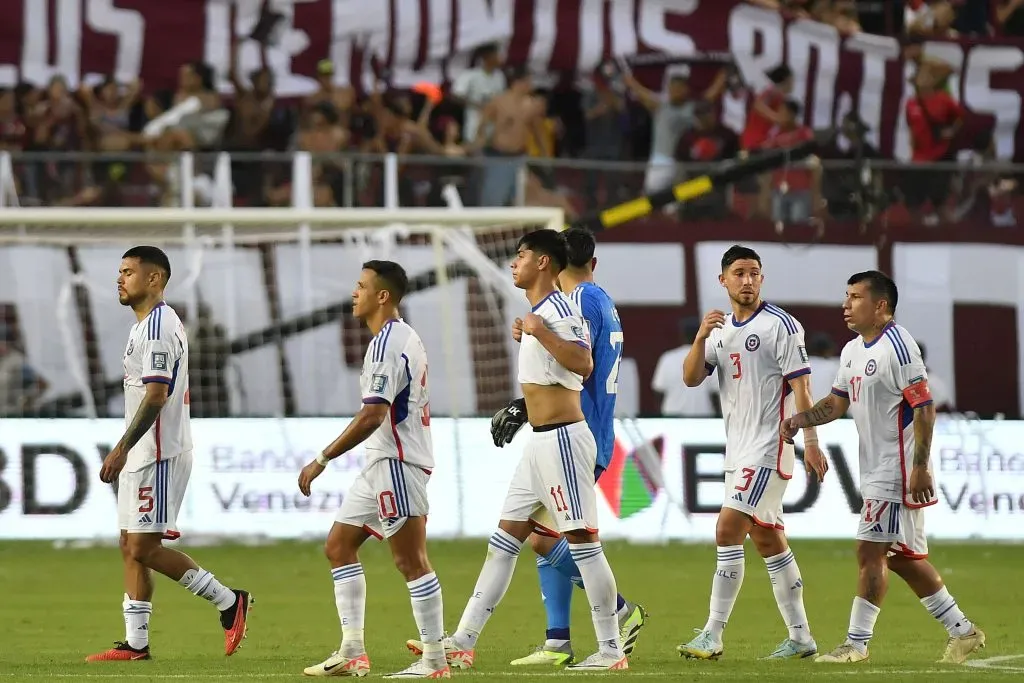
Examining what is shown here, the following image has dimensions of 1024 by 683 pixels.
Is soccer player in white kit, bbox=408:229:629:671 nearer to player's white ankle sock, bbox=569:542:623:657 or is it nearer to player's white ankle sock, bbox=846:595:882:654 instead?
player's white ankle sock, bbox=569:542:623:657

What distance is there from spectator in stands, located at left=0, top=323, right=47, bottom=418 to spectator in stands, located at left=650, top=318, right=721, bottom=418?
6.49m

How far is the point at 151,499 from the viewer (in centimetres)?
980

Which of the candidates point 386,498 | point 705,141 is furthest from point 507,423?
point 705,141

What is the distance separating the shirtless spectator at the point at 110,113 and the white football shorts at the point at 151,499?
11572 millimetres

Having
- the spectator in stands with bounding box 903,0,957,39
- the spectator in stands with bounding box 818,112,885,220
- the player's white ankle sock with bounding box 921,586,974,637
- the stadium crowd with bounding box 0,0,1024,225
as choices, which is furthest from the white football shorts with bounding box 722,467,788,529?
the spectator in stands with bounding box 903,0,957,39

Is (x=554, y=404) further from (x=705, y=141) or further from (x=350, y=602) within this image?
(x=705, y=141)

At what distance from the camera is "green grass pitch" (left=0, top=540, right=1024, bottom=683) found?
9117 millimetres

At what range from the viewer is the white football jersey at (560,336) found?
8.71m

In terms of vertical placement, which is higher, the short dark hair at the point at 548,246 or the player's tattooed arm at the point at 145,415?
the short dark hair at the point at 548,246

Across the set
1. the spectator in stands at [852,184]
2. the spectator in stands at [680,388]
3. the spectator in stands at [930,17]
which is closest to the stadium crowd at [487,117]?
the spectator in stands at [930,17]

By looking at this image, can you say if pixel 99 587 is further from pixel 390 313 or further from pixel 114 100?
pixel 114 100

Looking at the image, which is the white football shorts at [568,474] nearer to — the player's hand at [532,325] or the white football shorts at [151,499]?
the player's hand at [532,325]

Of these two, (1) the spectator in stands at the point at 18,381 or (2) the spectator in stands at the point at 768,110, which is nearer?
(1) the spectator in stands at the point at 18,381

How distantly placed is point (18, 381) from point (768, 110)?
8.90 meters
